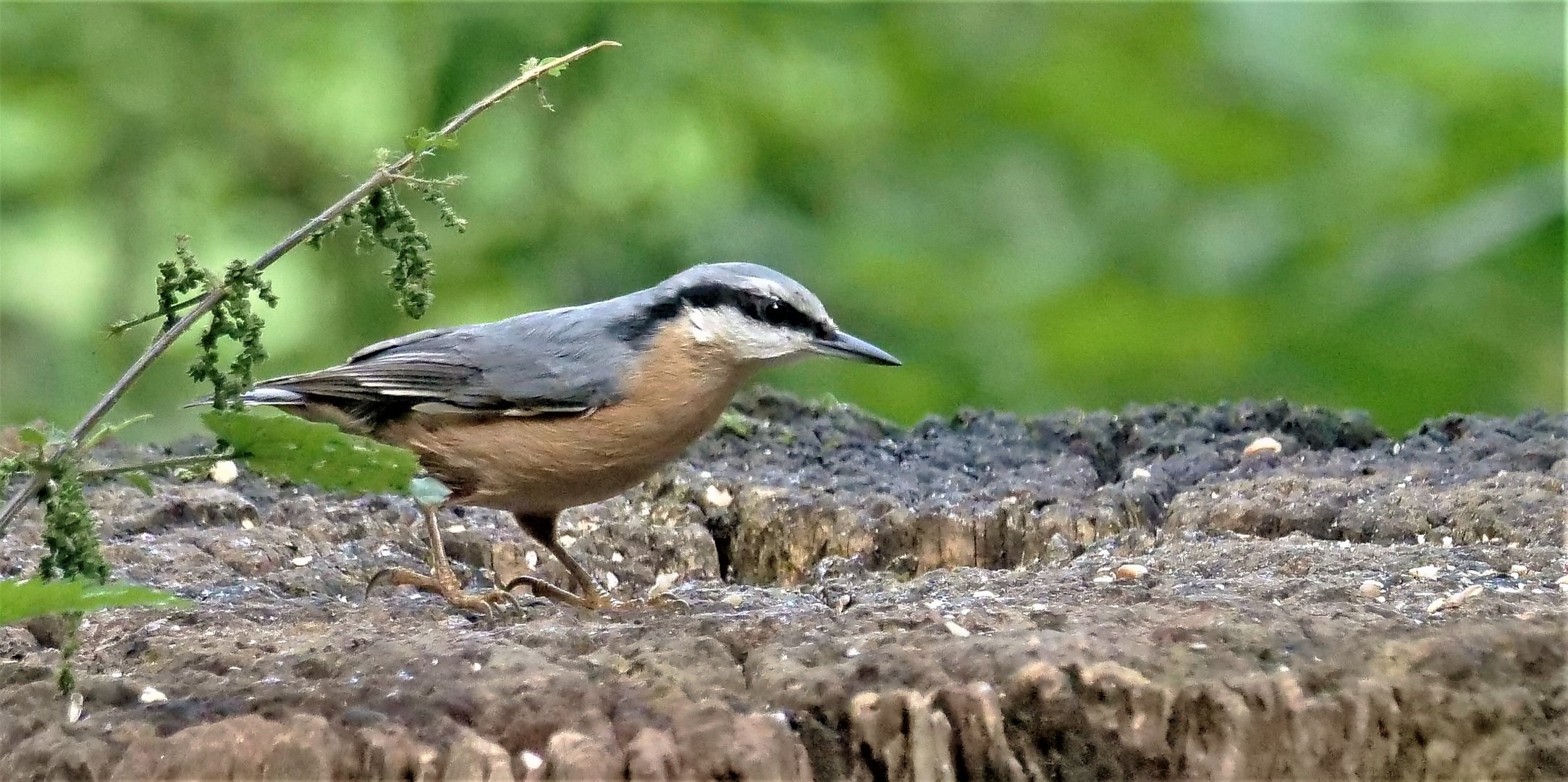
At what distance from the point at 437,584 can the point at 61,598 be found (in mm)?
1647

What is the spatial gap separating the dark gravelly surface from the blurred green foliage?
1522 mm

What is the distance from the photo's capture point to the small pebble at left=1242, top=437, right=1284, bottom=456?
4.19 meters

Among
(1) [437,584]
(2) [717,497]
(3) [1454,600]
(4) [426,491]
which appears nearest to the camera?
(4) [426,491]

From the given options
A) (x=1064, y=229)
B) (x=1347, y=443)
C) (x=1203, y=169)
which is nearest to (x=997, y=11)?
(x=1064, y=229)

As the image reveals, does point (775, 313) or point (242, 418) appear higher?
point (775, 313)

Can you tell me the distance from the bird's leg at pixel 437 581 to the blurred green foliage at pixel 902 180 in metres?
1.78

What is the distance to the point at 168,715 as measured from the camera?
2141 mm

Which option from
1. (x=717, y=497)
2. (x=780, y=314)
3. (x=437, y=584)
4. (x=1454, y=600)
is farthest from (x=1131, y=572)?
(x=437, y=584)

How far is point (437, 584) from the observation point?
11.6 feet

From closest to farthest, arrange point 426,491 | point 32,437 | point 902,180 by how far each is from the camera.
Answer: point 32,437 → point 426,491 → point 902,180

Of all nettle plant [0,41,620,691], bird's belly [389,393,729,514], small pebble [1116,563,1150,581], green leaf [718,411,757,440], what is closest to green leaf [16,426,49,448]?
nettle plant [0,41,620,691]

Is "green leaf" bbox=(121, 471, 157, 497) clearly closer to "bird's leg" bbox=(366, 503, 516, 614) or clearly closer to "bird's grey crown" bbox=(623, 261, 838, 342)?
"bird's leg" bbox=(366, 503, 516, 614)

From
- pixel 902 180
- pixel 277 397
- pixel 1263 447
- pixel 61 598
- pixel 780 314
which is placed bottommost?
pixel 61 598

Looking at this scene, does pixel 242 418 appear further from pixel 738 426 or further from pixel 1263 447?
pixel 1263 447
